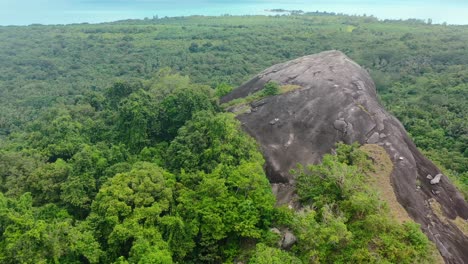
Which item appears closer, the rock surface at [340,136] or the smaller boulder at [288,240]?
the smaller boulder at [288,240]

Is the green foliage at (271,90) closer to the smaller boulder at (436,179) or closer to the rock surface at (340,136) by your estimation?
the rock surface at (340,136)

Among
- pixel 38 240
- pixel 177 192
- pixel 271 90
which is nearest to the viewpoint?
pixel 38 240

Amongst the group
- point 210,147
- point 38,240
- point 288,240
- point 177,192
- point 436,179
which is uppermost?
point 210,147

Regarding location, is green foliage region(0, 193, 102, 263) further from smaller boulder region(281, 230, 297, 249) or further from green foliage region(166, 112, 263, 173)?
smaller boulder region(281, 230, 297, 249)

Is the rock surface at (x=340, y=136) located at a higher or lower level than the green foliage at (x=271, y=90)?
lower

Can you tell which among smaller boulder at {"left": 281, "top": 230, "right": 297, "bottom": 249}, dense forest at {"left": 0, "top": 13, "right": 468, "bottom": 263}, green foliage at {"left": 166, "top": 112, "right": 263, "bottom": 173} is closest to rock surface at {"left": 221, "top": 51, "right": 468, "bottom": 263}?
dense forest at {"left": 0, "top": 13, "right": 468, "bottom": 263}

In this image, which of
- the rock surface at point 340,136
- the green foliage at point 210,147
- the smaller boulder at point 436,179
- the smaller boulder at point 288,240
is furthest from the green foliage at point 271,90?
the smaller boulder at point 288,240

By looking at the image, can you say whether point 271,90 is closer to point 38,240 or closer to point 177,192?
point 177,192

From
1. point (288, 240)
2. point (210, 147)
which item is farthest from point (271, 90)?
point (288, 240)
